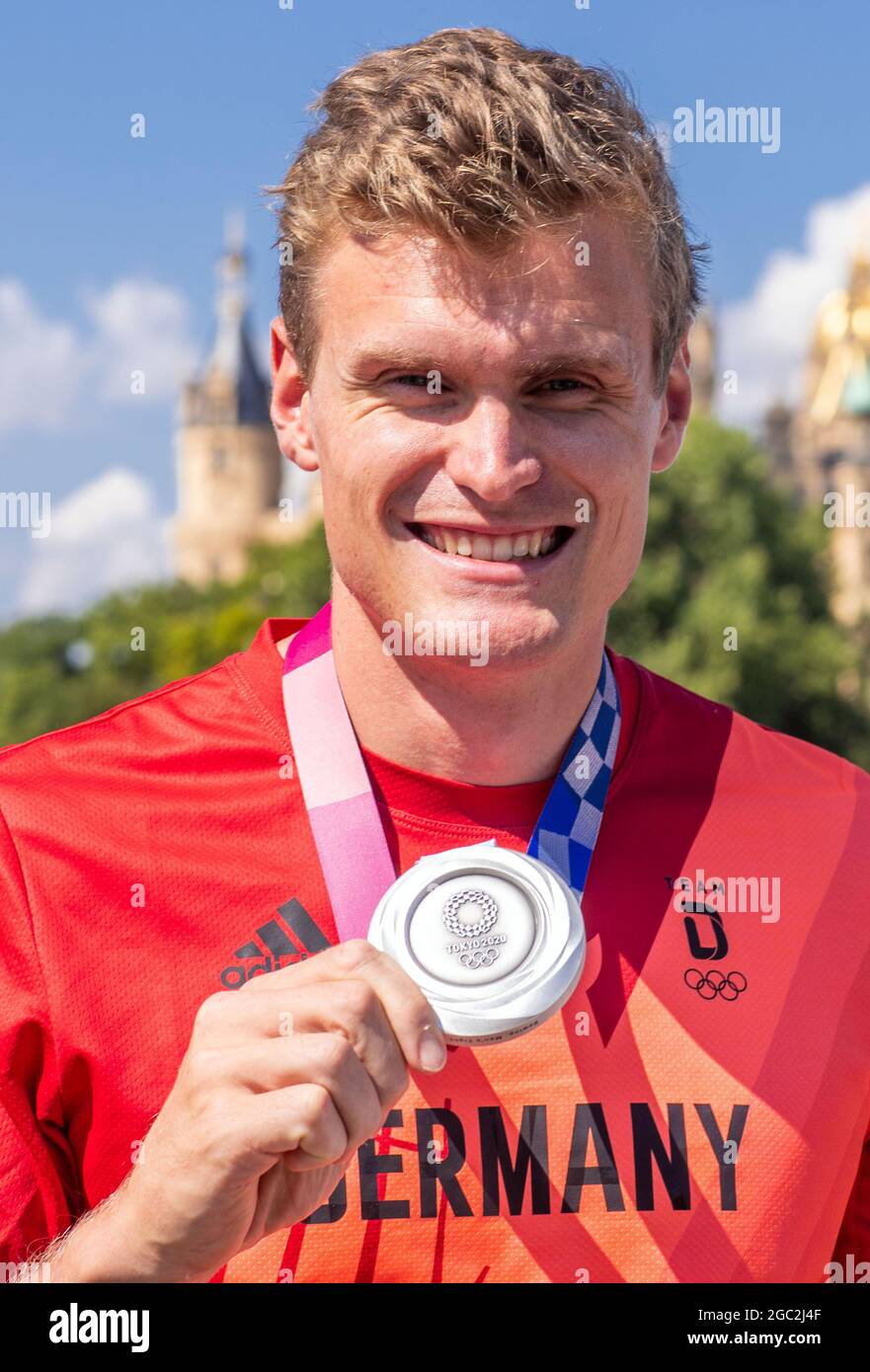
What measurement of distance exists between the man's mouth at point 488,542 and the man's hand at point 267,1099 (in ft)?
2.62

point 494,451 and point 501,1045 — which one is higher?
point 494,451

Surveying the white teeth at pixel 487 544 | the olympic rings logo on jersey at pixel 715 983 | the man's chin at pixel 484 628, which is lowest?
the olympic rings logo on jersey at pixel 715 983

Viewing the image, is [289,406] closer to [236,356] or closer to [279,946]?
[279,946]

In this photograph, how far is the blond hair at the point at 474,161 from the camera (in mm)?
3037

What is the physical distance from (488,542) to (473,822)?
1.65ft

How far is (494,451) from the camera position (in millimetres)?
3002

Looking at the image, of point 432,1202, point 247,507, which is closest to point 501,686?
point 432,1202

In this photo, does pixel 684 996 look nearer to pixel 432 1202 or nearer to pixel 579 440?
pixel 432 1202

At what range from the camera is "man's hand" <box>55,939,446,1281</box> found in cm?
244

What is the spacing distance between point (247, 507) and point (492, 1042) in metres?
96.2

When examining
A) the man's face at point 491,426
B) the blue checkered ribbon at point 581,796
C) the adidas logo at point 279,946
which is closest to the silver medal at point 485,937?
the blue checkered ribbon at point 581,796

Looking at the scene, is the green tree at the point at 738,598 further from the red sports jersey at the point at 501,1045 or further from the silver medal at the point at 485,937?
the silver medal at the point at 485,937

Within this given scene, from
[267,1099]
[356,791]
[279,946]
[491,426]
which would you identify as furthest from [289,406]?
[267,1099]

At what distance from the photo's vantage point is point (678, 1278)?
3035 millimetres
